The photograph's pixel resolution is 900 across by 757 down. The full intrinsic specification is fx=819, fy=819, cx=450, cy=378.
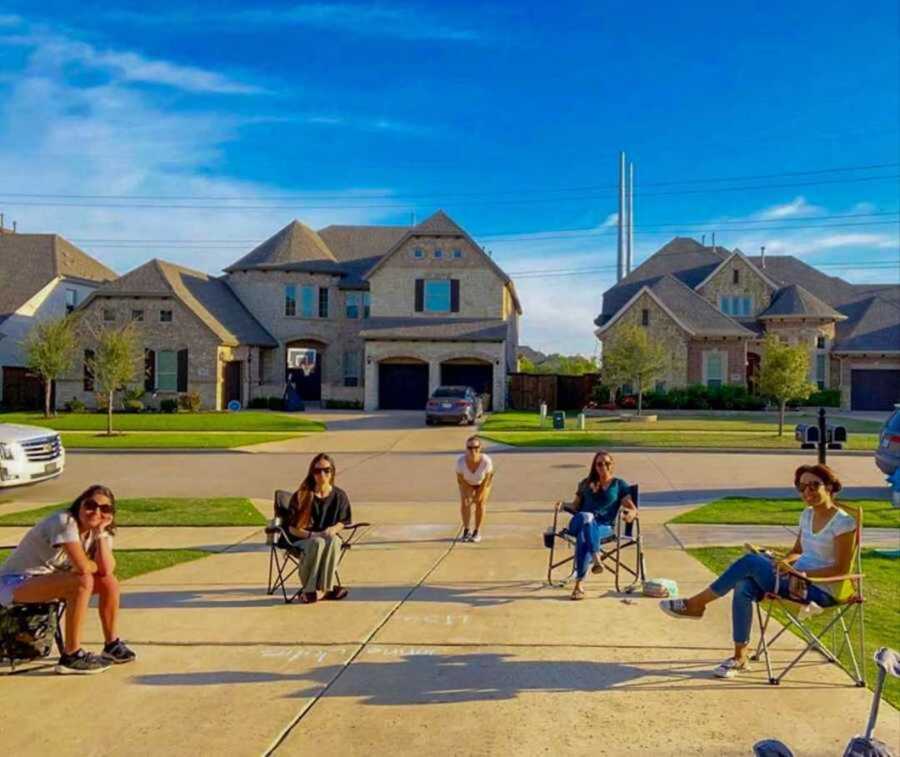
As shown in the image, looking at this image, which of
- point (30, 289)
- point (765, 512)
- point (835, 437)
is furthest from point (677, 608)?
point (30, 289)

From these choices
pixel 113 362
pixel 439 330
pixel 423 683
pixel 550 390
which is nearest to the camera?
pixel 423 683

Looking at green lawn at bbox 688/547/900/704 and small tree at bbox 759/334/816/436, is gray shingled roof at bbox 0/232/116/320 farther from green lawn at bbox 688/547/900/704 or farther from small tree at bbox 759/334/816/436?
green lawn at bbox 688/547/900/704

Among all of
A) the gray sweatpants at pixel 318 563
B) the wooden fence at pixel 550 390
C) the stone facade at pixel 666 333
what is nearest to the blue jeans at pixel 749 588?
the gray sweatpants at pixel 318 563

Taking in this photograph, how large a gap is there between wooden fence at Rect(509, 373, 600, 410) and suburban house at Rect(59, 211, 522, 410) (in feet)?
5.84

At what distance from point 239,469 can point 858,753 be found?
54.4 ft

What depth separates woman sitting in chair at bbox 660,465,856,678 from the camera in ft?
17.5

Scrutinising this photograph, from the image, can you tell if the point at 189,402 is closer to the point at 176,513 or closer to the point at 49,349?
the point at 49,349

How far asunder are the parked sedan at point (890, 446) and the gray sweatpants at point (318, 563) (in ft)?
33.3

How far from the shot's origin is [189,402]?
37375 mm

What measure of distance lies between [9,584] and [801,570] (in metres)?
5.37

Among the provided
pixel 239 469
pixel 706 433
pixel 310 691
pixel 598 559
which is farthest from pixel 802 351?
pixel 310 691

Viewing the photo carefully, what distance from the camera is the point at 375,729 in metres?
4.43

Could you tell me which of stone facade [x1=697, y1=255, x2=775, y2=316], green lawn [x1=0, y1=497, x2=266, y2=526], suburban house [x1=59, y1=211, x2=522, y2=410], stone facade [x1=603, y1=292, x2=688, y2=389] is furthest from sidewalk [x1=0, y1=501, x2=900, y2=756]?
stone facade [x1=697, y1=255, x2=775, y2=316]

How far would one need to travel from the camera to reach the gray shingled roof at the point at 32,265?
42219 millimetres
